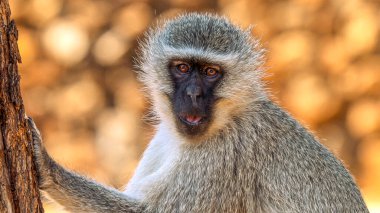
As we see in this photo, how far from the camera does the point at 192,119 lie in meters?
5.05

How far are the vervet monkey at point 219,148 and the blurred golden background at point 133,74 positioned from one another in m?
4.66

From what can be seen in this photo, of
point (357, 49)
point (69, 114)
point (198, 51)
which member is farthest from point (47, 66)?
point (198, 51)

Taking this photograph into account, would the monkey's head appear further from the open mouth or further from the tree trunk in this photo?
the tree trunk

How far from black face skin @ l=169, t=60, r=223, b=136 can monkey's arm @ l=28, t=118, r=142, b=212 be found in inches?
24.5

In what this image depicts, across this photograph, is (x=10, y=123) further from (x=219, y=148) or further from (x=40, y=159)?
(x=219, y=148)

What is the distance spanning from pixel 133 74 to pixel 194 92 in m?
5.61

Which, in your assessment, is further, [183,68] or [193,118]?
[183,68]

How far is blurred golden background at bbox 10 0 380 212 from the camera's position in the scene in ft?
33.8

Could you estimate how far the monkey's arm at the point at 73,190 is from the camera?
4461 millimetres

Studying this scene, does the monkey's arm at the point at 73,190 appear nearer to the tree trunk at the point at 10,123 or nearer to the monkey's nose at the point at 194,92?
the tree trunk at the point at 10,123

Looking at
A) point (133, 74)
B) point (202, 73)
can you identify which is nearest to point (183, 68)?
point (202, 73)

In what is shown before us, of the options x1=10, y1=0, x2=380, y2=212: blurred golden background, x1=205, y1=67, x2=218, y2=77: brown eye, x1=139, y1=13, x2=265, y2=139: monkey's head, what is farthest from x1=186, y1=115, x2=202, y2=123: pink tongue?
x1=10, y1=0, x2=380, y2=212: blurred golden background

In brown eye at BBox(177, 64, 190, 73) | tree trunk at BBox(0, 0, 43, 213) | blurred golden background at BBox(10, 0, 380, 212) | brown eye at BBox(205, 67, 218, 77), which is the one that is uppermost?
blurred golden background at BBox(10, 0, 380, 212)

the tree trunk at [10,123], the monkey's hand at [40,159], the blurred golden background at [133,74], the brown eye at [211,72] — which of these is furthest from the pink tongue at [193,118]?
the blurred golden background at [133,74]
